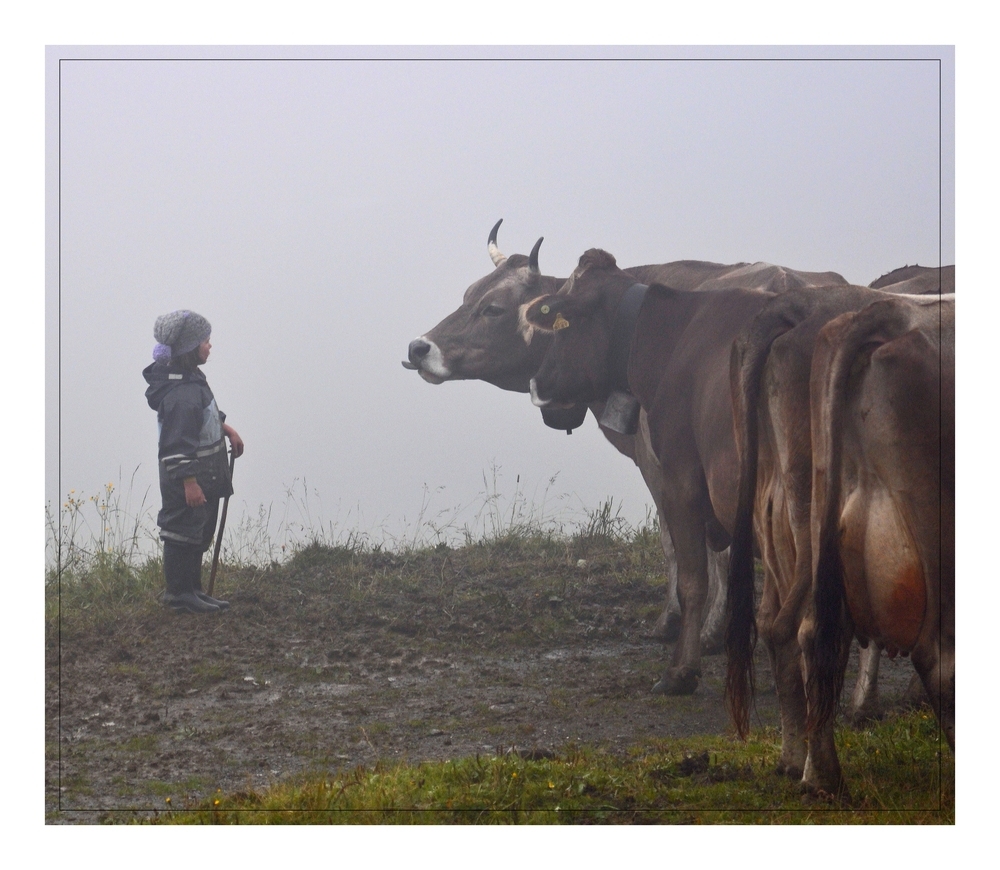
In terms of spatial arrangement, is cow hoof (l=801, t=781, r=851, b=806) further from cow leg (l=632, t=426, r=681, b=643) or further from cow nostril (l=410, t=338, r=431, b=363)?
cow nostril (l=410, t=338, r=431, b=363)

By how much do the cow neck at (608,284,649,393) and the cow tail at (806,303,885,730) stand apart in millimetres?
1523

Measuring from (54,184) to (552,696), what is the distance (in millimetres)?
3638

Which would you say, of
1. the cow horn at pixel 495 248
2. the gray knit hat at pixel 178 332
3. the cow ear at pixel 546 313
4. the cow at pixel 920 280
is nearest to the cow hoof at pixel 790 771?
the cow at pixel 920 280

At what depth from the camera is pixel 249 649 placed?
5.83 m

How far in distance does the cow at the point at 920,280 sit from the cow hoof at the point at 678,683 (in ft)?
7.13

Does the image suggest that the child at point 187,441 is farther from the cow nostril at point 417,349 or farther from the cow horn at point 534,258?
the cow horn at point 534,258

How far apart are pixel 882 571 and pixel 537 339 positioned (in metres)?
2.39

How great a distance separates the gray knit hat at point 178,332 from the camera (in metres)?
5.92

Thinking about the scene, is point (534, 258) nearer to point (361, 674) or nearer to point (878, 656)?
point (361, 674)

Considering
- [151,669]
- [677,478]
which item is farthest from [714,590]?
[151,669]

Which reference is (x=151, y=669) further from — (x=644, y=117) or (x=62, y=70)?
(x=644, y=117)

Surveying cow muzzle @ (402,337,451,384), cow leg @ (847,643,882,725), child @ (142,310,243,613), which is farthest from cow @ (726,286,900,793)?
child @ (142,310,243,613)

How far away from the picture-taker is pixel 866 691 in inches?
227

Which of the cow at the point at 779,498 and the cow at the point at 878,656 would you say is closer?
the cow at the point at 779,498
